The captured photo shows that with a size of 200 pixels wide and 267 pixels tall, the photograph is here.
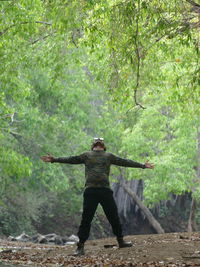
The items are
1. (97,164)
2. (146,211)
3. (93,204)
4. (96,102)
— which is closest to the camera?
(93,204)

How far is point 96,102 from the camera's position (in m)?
36.6

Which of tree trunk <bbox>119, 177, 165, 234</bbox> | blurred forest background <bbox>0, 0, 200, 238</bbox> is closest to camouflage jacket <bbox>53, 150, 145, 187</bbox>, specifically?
blurred forest background <bbox>0, 0, 200, 238</bbox>

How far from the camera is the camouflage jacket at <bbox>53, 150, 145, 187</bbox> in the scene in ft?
33.2

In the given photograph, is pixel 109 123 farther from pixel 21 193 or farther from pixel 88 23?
pixel 88 23

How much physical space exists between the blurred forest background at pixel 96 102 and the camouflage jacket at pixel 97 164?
1327mm

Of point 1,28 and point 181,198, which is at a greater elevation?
point 1,28

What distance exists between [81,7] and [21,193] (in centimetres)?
2069

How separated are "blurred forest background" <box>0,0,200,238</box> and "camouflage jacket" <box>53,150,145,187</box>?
1.33 metres

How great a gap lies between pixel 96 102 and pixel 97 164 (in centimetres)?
2655

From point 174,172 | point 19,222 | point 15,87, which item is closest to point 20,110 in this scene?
point 15,87

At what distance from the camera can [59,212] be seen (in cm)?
3472

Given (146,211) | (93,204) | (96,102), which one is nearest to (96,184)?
(93,204)

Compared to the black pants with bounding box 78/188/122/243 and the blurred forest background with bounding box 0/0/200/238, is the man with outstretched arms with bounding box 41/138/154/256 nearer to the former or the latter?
the black pants with bounding box 78/188/122/243

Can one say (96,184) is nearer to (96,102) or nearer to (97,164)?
(97,164)
